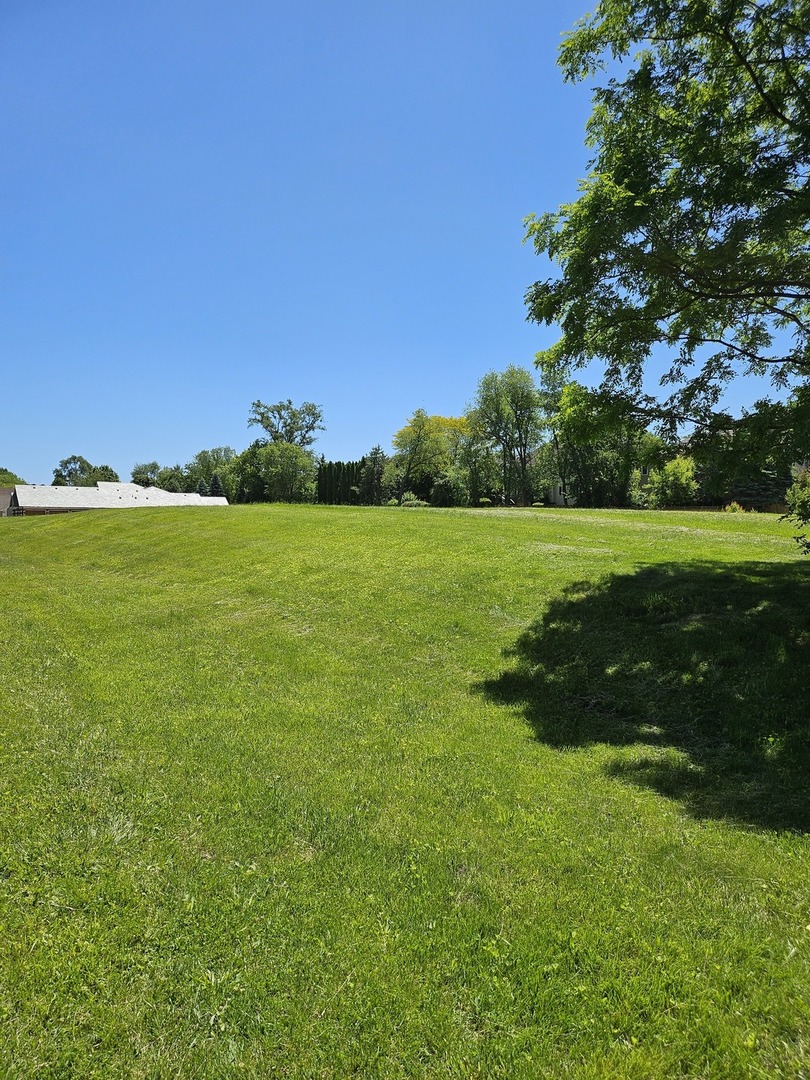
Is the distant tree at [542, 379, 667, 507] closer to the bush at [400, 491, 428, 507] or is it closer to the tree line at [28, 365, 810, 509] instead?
the tree line at [28, 365, 810, 509]

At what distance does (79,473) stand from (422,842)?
153548 millimetres

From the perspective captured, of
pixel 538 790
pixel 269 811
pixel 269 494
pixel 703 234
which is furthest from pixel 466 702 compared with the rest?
pixel 269 494

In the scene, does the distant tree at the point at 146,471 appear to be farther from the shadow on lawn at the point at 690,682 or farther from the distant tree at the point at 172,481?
the shadow on lawn at the point at 690,682

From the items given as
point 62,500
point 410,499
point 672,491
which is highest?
point 62,500

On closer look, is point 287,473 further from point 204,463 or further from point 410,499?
point 204,463

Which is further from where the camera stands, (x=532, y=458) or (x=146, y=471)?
(x=146, y=471)

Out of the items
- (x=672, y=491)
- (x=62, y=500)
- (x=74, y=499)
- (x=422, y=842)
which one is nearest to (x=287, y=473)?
(x=74, y=499)

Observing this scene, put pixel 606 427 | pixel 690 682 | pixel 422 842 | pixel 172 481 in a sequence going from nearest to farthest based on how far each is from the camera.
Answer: pixel 422 842 → pixel 690 682 → pixel 606 427 → pixel 172 481

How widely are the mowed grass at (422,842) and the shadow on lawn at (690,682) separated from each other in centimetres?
3

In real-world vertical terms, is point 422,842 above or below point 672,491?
below

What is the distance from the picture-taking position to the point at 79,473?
133 m

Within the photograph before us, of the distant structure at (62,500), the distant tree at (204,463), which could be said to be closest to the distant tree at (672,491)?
the distant structure at (62,500)

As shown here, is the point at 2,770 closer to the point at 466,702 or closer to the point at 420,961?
the point at 420,961

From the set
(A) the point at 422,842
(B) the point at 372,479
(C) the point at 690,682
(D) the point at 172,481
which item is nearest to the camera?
(A) the point at 422,842
